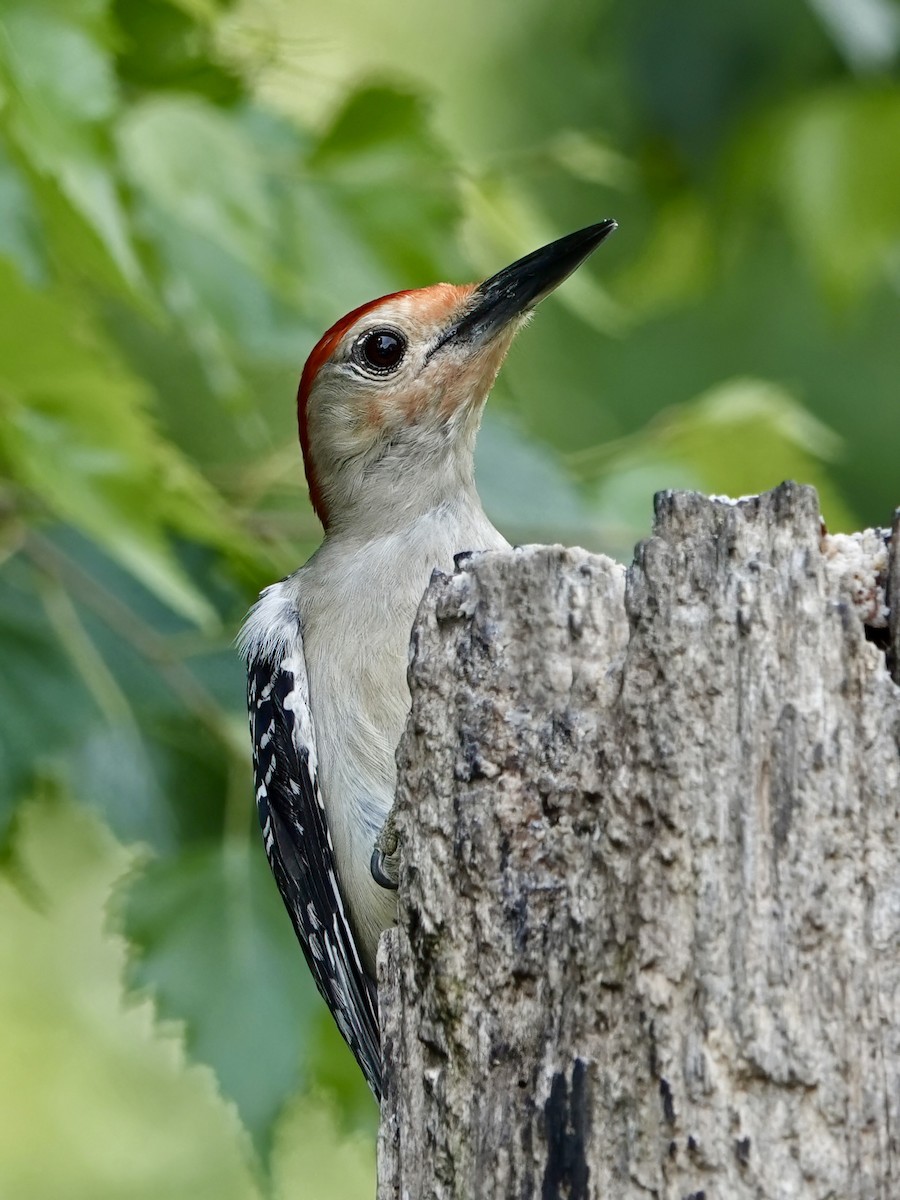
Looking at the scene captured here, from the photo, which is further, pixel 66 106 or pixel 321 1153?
pixel 321 1153

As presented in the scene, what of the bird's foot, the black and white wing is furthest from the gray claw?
the black and white wing

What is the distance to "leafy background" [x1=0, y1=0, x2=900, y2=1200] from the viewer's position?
3.92m

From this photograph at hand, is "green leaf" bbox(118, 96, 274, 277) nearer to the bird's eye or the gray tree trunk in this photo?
the bird's eye

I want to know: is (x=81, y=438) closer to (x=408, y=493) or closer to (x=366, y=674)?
(x=366, y=674)

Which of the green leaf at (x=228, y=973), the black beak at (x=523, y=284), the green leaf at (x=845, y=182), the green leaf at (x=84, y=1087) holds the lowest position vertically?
the green leaf at (x=228, y=973)

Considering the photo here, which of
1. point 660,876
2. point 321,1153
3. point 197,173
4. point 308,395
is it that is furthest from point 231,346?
point 321,1153

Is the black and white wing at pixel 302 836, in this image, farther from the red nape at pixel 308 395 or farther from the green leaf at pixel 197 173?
the green leaf at pixel 197 173

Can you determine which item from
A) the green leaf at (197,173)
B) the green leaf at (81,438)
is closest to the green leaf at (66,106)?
the green leaf at (81,438)

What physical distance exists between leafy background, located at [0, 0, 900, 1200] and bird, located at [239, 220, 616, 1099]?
13cm

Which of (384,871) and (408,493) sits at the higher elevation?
(408,493)

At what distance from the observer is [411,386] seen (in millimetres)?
5176

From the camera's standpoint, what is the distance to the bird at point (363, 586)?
4566 mm

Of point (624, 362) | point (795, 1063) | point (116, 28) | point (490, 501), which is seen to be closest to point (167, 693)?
point (490, 501)

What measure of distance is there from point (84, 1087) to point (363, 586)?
539cm
